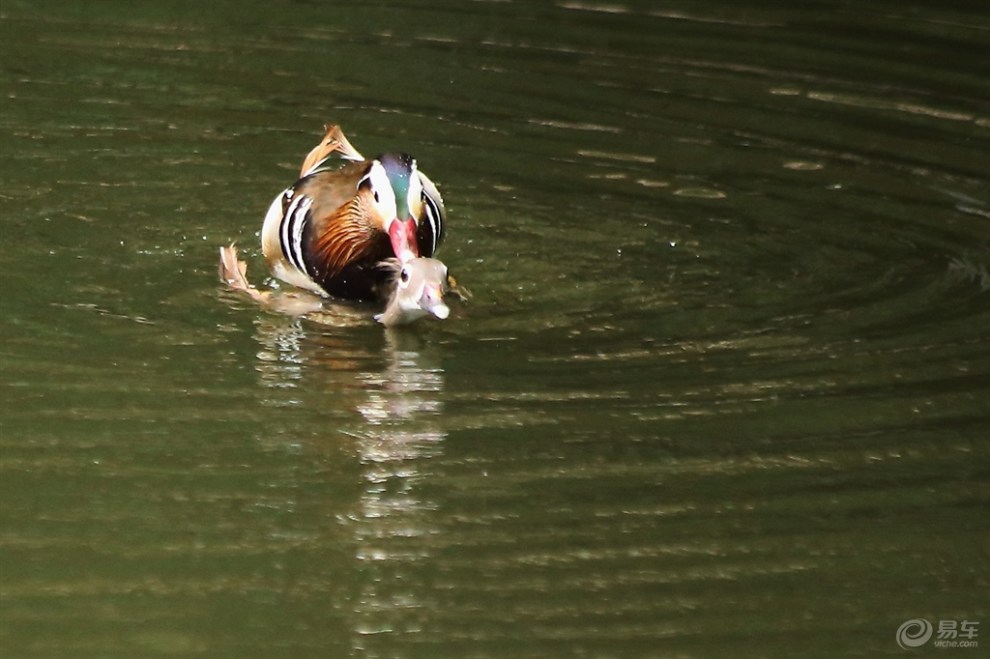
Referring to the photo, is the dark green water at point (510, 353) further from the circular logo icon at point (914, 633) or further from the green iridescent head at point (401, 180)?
the green iridescent head at point (401, 180)

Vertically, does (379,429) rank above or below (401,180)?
below

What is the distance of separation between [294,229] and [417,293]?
85 cm

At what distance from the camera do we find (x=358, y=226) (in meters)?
7.68

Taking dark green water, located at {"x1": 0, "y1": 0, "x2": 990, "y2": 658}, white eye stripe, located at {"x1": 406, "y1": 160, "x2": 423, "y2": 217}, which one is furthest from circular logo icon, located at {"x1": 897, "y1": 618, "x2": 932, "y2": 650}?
white eye stripe, located at {"x1": 406, "y1": 160, "x2": 423, "y2": 217}

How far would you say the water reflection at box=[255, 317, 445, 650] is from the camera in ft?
17.9

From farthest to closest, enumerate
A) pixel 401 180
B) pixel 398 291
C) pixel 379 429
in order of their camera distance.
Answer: pixel 401 180
pixel 398 291
pixel 379 429

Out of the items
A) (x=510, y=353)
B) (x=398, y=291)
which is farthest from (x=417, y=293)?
(x=510, y=353)

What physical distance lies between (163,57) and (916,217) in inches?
161

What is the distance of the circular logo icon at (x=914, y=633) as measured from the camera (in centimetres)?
531

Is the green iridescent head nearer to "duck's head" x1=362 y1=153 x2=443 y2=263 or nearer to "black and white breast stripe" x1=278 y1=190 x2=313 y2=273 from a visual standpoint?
"duck's head" x1=362 y1=153 x2=443 y2=263

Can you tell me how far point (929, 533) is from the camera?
233 inches

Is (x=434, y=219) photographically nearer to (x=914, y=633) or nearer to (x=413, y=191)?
(x=413, y=191)

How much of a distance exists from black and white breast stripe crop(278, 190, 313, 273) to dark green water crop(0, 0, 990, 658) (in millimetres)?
344

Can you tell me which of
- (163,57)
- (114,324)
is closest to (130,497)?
(114,324)
